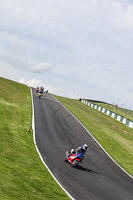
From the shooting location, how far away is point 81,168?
15.2 meters

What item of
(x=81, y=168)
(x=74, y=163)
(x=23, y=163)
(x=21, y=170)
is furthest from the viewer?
(x=81, y=168)

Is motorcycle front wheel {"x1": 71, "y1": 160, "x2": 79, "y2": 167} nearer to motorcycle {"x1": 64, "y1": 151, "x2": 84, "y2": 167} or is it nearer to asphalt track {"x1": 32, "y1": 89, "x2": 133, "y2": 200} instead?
motorcycle {"x1": 64, "y1": 151, "x2": 84, "y2": 167}

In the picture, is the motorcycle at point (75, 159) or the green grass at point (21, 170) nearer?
the green grass at point (21, 170)

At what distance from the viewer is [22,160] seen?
41.1 ft

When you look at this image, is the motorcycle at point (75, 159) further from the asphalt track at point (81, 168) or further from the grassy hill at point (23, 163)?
the grassy hill at point (23, 163)

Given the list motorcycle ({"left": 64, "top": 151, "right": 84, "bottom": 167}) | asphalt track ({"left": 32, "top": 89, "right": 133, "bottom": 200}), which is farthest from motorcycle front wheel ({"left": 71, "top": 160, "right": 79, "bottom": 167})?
asphalt track ({"left": 32, "top": 89, "right": 133, "bottom": 200})

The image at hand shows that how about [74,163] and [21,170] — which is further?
[74,163]

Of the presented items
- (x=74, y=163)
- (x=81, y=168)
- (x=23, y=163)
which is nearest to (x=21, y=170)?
(x=23, y=163)

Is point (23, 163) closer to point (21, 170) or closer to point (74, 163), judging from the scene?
point (21, 170)

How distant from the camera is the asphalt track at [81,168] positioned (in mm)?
11664

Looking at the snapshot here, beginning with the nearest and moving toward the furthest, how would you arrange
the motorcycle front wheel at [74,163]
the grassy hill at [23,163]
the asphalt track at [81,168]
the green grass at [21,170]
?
the green grass at [21,170] < the grassy hill at [23,163] < the asphalt track at [81,168] < the motorcycle front wheel at [74,163]

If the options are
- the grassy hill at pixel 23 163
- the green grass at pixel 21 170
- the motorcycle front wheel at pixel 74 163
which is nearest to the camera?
the green grass at pixel 21 170

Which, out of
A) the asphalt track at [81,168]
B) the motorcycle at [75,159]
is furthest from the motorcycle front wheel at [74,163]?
the asphalt track at [81,168]

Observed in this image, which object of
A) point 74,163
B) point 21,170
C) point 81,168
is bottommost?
point 81,168
